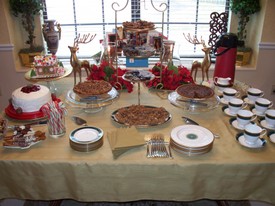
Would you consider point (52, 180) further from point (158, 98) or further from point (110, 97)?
point (158, 98)

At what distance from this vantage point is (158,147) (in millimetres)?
1259

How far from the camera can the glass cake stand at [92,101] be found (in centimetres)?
164

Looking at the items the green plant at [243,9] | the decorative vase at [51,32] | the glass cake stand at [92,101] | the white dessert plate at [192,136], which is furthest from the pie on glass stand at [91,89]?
the green plant at [243,9]

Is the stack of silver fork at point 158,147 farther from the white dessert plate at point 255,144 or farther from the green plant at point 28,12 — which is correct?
the green plant at point 28,12

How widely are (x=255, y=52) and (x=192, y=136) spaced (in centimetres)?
217

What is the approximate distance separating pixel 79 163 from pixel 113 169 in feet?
0.45

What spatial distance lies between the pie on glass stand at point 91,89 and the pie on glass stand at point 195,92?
1.36 feet

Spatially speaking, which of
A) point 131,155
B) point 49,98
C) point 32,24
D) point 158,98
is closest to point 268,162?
point 131,155

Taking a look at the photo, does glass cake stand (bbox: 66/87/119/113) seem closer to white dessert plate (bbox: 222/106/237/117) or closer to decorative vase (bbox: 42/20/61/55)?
white dessert plate (bbox: 222/106/237/117)

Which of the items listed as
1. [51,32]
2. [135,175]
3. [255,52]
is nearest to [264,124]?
[135,175]

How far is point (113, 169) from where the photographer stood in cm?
116

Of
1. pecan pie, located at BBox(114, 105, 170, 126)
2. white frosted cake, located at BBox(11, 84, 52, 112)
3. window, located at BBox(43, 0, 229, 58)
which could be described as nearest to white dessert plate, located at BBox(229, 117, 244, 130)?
pecan pie, located at BBox(114, 105, 170, 126)

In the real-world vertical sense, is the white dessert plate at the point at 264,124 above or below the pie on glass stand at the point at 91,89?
below

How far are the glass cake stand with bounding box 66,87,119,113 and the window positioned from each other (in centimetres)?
166
